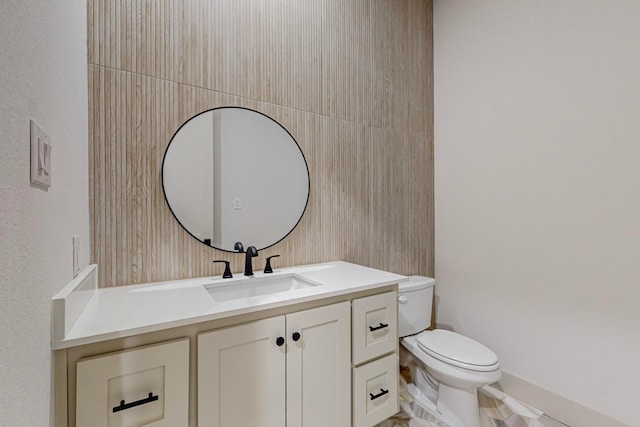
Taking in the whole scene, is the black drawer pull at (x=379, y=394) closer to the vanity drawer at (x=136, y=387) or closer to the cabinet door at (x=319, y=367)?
the cabinet door at (x=319, y=367)

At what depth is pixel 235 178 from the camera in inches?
58.8

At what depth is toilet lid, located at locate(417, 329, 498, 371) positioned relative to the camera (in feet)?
5.00

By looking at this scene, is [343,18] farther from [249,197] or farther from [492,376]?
[492,376]

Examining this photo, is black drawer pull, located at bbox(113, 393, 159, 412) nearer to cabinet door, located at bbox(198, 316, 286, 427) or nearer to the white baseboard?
cabinet door, located at bbox(198, 316, 286, 427)

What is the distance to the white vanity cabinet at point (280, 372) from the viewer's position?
0.95 metres

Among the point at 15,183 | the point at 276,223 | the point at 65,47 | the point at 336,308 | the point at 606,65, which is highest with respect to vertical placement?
the point at 606,65

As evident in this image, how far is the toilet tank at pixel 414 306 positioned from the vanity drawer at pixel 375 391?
1.32 feet

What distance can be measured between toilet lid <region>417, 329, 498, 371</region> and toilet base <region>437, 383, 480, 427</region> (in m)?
0.19

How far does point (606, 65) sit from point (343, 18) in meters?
1.47

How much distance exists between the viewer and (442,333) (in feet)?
6.11

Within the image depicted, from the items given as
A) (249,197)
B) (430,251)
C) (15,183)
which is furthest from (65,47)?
(430,251)

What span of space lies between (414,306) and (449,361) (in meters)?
0.38

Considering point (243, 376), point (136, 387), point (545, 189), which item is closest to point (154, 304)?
point (136, 387)

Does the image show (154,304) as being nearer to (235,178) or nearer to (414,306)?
(235,178)
